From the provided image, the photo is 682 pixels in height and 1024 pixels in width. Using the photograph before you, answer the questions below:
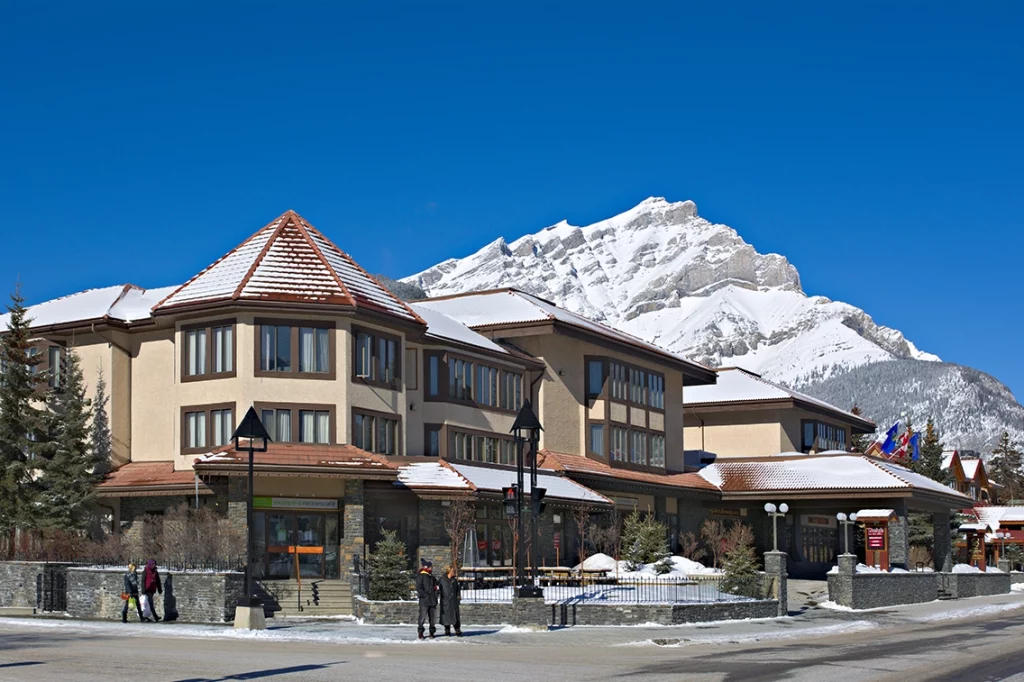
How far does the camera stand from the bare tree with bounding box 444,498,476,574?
45.2 m

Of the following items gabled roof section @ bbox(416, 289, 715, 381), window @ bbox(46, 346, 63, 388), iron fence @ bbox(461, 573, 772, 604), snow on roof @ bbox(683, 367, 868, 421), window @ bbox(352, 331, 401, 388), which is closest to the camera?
iron fence @ bbox(461, 573, 772, 604)

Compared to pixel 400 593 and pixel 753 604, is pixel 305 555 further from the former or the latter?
pixel 753 604

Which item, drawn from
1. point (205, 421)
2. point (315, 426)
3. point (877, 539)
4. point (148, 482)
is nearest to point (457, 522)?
point (315, 426)

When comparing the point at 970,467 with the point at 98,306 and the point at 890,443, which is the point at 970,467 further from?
the point at 98,306

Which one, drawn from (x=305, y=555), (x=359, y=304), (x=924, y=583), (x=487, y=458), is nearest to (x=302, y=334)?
(x=359, y=304)

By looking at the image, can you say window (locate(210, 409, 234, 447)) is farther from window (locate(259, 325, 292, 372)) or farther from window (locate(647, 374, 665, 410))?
window (locate(647, 374, 665, 410))

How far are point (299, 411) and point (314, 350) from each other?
2112 millimetres

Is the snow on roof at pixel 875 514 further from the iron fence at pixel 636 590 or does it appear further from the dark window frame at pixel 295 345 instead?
the dark window frame at pixel 295 345

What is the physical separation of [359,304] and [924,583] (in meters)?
25.3

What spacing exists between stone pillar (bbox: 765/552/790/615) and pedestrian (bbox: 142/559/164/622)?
17952 millimetres

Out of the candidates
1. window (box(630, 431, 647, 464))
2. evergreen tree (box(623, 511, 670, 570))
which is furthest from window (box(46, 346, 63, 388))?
window (box(630, 431, 647, 464))

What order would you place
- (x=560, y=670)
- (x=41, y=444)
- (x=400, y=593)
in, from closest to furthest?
(x=560, y=670)
(x=400, y=593)
(x=41, y=444)

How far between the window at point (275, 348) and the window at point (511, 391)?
1214 cm

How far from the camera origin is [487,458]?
5391cm
